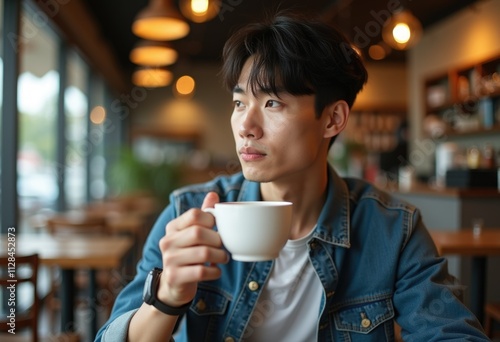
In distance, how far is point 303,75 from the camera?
119 centimetres

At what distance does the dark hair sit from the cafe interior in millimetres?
120

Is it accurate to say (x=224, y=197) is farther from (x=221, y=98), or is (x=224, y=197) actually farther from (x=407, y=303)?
(x=221, y=98)

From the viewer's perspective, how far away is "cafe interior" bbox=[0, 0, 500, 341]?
11.7 ft

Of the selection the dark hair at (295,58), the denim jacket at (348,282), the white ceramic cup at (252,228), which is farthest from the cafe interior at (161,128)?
the white ceramic cup at (252,228)

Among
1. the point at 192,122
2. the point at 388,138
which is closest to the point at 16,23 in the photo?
the point at 192,122

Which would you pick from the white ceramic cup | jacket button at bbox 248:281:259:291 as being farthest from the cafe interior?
the white ceramic cup

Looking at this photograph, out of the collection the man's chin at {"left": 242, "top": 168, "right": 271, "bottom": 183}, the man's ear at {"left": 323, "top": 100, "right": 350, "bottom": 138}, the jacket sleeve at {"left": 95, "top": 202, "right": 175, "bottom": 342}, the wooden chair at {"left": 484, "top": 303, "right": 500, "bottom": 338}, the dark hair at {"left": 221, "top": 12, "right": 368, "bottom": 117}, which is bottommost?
the wooden chair at {"left": 484, "top": 303, "right": 500, "bottom": 338}

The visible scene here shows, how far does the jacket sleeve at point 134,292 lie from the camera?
1075 millimetres

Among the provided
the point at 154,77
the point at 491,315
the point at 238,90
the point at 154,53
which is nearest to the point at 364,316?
the point at 238,90

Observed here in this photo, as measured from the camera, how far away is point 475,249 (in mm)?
2646

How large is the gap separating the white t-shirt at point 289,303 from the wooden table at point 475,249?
151 cm

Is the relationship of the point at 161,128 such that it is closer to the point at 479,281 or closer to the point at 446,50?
the point at 446,50

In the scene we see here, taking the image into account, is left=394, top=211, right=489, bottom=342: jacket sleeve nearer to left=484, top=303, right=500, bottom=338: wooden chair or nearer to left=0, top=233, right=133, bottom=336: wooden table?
left=484, top=303, right=500, bottom=338: wooden chair

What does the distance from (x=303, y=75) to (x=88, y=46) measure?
7.32 m
